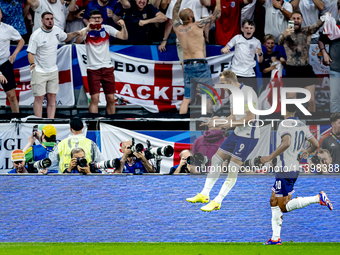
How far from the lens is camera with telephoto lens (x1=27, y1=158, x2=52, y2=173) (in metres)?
7.12

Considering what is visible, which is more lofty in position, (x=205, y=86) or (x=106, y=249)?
(x=205, y=86)

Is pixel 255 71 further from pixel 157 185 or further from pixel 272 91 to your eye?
pixel 157 185

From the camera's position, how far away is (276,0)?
8.99 metres

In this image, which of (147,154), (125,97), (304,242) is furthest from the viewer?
(125,97)

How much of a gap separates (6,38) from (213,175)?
14.0 ft

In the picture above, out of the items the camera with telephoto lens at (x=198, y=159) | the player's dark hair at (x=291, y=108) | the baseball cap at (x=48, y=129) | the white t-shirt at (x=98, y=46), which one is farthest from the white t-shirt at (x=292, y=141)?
the white t-shirt at (x=98, y=46)

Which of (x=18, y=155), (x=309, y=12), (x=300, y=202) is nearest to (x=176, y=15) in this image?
(x=309, y=12)

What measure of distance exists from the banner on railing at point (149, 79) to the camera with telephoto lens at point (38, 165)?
2075 mm

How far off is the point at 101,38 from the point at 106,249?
3622 mm

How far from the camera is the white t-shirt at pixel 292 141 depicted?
6234 millimetres

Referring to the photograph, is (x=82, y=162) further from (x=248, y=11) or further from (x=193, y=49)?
(x=248, y=11)

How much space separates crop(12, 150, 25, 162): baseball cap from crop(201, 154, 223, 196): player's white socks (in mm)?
2742

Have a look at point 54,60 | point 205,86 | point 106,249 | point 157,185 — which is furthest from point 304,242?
point 54,60

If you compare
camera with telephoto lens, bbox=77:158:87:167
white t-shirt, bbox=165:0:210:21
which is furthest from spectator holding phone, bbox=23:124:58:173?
white t-shirt, bbox=165:0:210:21
